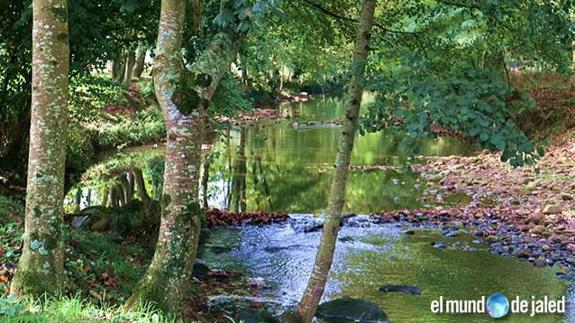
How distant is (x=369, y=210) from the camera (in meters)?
13.4

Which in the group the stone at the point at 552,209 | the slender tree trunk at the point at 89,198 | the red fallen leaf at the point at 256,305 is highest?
the stone at the point at 552,209

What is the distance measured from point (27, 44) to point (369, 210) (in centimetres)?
768

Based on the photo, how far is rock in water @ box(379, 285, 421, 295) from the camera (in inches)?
306

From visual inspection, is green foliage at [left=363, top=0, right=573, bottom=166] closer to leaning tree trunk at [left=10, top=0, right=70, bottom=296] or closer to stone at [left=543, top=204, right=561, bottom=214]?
leaning tree trunk at [left=10, top=0, right=70, bottom=296]

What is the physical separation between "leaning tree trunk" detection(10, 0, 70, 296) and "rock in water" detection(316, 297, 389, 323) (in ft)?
9.84

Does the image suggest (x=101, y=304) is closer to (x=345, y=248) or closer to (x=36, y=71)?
(x=36, y=71)

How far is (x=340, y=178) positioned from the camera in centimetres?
578

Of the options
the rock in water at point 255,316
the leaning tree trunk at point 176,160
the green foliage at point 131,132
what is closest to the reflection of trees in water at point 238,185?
the green foliage at point 131,132

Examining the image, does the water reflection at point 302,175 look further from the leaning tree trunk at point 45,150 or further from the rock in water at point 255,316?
the leaning tree trunk at point 45,150

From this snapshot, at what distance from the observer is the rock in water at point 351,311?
6676 millimetres

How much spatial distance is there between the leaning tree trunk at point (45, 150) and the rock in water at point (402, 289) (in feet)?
14.0

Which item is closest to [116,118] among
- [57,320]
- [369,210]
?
[369,210]

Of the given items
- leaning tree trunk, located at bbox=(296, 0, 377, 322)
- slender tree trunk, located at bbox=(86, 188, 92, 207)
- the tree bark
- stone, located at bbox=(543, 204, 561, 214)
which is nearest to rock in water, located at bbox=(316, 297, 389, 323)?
leaning tree trunk, located at bbox=(296, 0, 377, 322)

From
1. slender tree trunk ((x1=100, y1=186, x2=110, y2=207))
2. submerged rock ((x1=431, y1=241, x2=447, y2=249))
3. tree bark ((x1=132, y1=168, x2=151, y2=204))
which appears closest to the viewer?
submerged rock ((x1=431, y1=241, x2=447, y2=249))
